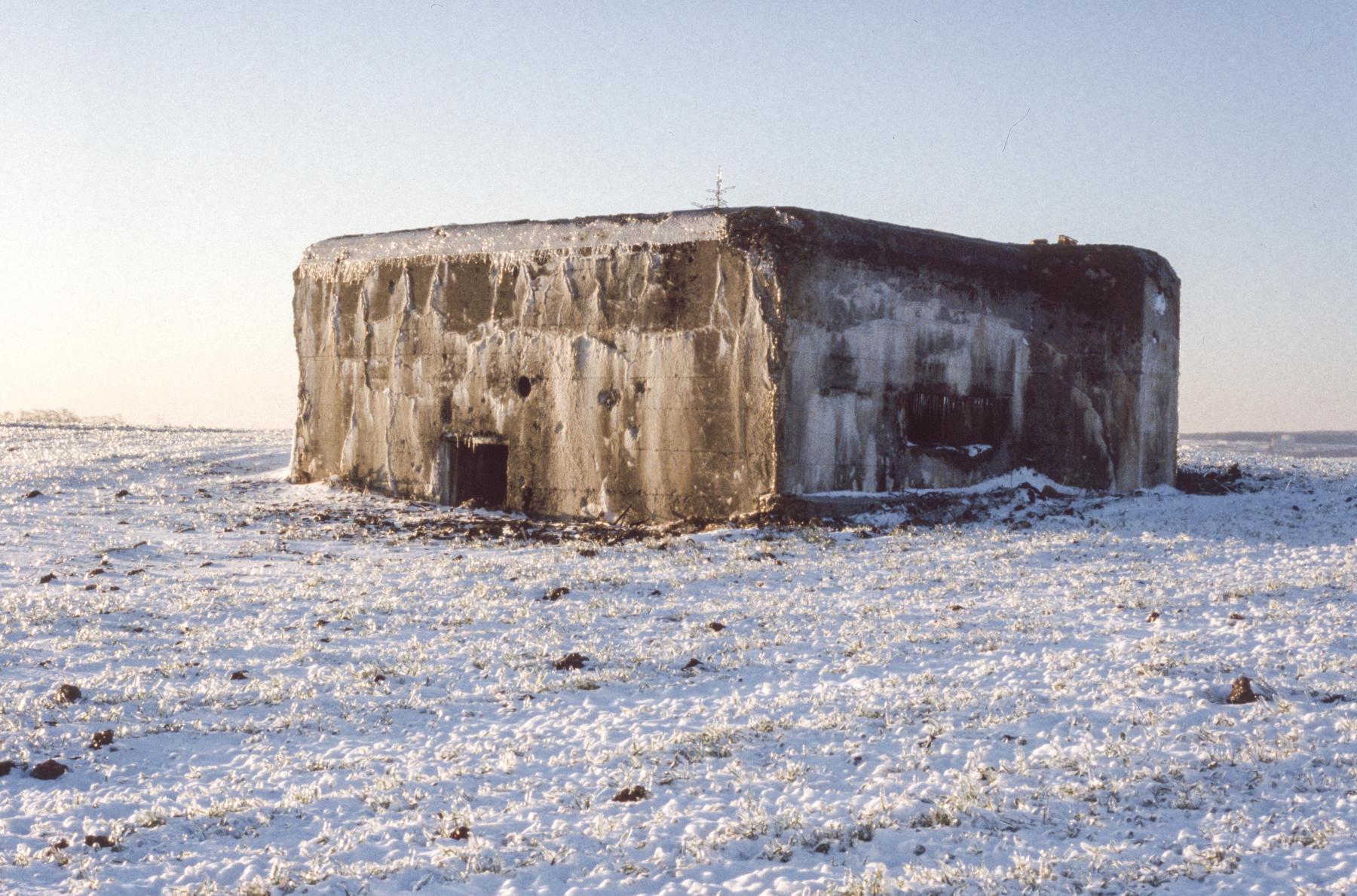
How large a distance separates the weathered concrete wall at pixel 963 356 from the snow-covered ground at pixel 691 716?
145 centimetres

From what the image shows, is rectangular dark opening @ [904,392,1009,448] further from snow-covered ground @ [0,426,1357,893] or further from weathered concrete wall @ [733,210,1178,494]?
snow-covered ground @ [0,426,1357,893]

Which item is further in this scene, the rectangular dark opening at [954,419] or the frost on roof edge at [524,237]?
the rectangular dark opening at [954,419]

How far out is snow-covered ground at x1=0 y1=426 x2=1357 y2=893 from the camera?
3453 millimetres

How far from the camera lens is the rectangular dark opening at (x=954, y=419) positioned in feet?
36.6

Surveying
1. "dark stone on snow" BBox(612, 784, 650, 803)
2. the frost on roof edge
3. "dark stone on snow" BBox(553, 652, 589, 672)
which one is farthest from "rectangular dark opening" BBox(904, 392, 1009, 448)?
"dark stone on snow" BBox(612, 784, 650, 803)

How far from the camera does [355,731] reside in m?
4.82

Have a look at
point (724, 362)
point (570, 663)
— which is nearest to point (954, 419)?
point (724, 362)

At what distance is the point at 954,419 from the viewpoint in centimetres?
1146

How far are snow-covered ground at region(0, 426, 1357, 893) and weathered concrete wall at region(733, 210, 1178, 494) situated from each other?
1.45m

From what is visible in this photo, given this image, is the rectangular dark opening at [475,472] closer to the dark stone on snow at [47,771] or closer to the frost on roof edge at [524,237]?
the frost on roof edge at [524,237]

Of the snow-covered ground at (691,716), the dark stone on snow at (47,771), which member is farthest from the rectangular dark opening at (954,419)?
the dark stone on snow at (47,771)

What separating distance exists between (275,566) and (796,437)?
4.64m

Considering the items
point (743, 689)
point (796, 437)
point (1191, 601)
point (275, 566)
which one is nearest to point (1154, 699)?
point (743, 689)

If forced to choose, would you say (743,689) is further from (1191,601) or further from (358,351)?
(358,351)
